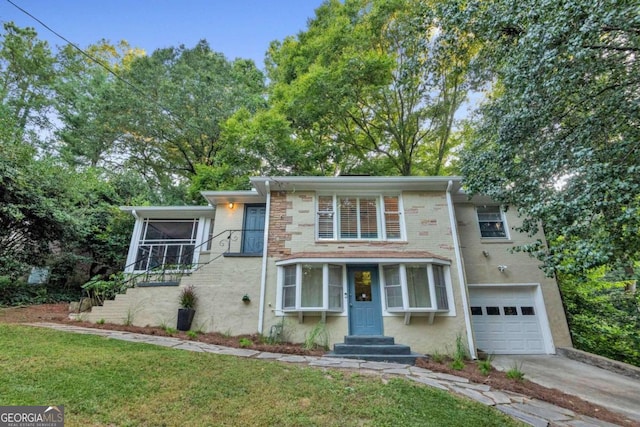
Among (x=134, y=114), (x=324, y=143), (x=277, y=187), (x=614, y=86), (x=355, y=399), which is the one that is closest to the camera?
(x=355, y=399)

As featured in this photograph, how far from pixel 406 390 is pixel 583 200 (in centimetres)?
412

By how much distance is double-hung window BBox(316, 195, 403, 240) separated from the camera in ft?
26.8

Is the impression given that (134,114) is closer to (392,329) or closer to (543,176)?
(392,329)

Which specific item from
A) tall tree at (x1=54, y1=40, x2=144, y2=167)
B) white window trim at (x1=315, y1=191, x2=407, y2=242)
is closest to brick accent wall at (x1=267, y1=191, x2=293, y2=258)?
white window trim at (x1=315, y1=191, x2=407, y2=242)

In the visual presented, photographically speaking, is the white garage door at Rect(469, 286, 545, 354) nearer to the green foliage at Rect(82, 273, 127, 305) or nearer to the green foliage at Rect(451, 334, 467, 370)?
the green foliage at Rect(451, 334, 467, 370)

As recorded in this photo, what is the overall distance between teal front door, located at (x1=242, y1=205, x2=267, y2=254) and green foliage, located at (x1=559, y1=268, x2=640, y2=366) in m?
9.03

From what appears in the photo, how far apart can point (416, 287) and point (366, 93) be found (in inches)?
337

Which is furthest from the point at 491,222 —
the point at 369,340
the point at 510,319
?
the point at 369,340

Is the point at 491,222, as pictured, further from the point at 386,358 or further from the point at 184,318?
the point at 184,318

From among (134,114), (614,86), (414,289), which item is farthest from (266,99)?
(614,86)

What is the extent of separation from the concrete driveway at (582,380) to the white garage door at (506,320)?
1.36 feet

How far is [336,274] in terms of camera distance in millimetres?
7578

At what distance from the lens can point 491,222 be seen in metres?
9.45

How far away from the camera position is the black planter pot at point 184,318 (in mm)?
7278
